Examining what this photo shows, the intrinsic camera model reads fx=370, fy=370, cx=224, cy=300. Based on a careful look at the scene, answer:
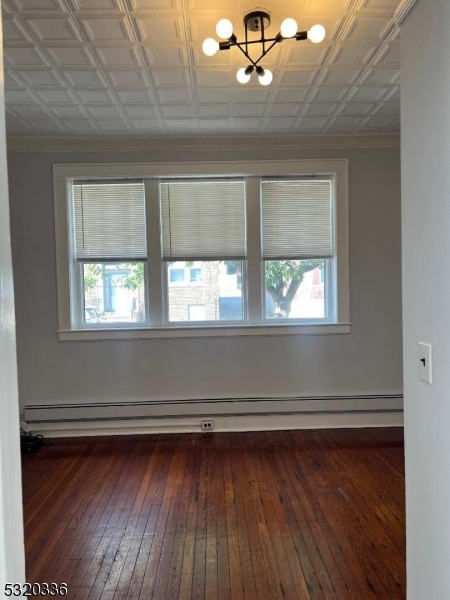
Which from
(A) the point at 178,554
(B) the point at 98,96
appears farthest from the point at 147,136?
(A) the point at 178,554

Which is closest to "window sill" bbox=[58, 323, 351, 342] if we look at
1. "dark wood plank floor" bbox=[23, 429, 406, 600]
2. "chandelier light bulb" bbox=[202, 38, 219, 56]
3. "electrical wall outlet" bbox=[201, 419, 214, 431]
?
"electrical wall outlet" bbox=[201, 419, 214, 431]

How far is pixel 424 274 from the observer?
118 centimetres

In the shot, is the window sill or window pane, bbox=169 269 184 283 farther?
window pane, bbox=169 269 184 283

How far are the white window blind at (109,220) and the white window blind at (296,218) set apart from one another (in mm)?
1186

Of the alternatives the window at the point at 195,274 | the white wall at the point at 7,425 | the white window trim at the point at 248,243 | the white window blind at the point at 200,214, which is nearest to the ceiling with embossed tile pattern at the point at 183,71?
the white window trim at the point at 248,243

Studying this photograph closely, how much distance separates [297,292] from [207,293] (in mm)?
885

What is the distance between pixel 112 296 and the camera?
3602 millimetres

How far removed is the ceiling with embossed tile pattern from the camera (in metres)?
1.86

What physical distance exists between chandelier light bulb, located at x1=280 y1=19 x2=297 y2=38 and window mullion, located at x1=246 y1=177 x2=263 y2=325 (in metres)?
1.76

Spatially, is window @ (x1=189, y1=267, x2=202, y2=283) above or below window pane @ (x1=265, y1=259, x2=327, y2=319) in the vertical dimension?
above

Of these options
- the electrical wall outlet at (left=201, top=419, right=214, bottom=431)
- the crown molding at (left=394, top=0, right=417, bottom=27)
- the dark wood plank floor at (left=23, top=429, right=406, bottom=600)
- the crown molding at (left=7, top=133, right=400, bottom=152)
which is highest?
the crown molding at (left=7, top=133, right=400, bottom=152)

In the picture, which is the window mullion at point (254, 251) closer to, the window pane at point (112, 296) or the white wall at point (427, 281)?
the window pane at point (112, 296)

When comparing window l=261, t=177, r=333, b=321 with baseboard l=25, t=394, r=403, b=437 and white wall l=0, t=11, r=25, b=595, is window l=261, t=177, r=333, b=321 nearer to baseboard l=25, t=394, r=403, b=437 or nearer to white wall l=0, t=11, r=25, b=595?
baseboard l=25, t=394, r=403, b=437

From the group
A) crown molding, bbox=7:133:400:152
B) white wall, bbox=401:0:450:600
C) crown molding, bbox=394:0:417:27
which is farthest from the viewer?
crown molding, bbox=7:133:400:152
